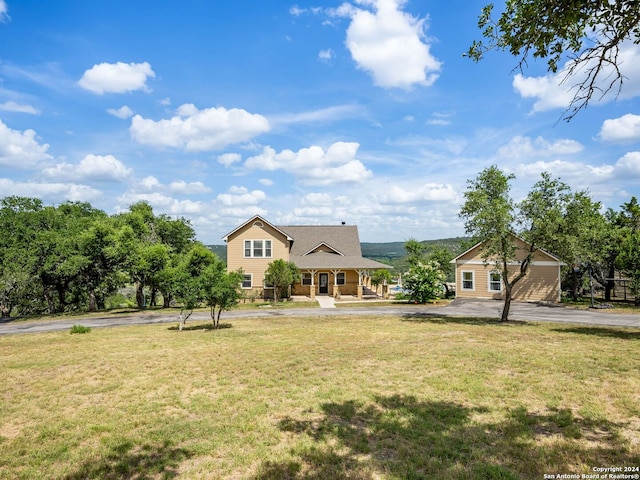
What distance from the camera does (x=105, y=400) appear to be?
8.38 metres

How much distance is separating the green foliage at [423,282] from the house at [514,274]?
4.23m

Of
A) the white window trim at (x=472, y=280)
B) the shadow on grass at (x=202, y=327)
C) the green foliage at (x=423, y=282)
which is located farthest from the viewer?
the white window trim at (x=472, y=280)

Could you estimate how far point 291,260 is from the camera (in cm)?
3662

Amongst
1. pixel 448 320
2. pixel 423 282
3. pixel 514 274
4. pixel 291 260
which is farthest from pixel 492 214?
pixel 291 260

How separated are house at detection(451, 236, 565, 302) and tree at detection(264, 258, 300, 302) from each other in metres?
15.4

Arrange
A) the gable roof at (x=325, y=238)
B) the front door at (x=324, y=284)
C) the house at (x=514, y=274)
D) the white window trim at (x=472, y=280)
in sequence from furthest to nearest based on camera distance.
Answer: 1. the gable roof at (x=325, y=238)
2. the front door at (x=324, y=284)
3. the white window trim at (x=472, y=280)
4. the house at (x=514, y=274)

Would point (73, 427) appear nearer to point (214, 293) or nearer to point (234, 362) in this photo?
point (234, 362)

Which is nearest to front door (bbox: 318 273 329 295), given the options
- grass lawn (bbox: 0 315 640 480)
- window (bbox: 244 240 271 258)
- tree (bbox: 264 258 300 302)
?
tree (bbox: 264 258 300 302)

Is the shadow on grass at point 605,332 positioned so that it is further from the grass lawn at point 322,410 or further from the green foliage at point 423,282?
the green foliage at point 423,282

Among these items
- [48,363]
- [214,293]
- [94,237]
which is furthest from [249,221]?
[48,363]

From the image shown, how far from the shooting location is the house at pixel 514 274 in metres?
31.2

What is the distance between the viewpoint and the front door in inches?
1481

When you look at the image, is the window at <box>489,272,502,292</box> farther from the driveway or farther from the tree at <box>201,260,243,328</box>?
the tree at <box>201,260,243,328</box>

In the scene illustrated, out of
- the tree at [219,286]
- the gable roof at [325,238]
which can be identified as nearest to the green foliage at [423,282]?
the gable roof at [325,238]
